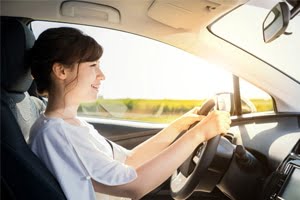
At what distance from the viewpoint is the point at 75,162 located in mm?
1042

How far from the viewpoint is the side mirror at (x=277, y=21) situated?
1063 millimetres

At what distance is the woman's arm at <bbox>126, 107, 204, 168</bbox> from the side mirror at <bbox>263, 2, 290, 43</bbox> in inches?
14.5

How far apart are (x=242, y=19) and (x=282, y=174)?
27.2 inches

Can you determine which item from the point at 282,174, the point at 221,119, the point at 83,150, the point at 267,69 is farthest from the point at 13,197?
the point at 267,69

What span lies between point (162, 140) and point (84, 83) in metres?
0.46

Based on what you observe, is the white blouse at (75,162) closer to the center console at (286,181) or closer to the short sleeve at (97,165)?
the short sleeve at (97,165)

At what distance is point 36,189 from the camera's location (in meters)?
1.01

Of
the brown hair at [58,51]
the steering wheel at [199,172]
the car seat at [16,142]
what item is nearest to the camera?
the car seat at [16,142]

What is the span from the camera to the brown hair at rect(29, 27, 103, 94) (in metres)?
1.14

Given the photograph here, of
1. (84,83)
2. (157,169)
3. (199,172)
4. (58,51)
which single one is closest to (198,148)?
(199,172)

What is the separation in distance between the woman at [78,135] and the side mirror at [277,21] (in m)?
0.27

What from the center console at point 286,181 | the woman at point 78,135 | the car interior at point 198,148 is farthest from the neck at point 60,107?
the center console at point 286,181

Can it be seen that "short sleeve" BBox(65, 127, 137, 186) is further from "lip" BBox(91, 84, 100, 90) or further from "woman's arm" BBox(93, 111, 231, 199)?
"lip" BBox(91, 84, 100, 90)

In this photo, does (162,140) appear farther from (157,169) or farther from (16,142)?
(16,142)
